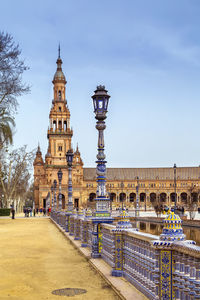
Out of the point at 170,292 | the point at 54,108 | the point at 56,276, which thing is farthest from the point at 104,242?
the point at 54,108

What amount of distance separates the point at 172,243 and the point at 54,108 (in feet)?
412

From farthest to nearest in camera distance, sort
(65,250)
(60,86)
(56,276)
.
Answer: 1. (60,86)
2. (65,250)
3. (56,276)

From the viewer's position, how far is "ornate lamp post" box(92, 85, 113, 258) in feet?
41.2

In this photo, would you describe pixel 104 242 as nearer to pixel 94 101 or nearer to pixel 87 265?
pixel 87 265

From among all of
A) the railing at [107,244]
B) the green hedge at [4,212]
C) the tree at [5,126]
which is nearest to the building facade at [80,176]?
the green hedge at [4,212]

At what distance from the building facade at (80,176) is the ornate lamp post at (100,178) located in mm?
88277

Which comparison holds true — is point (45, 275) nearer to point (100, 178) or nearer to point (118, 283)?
point (118, 283)

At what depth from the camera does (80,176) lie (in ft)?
439

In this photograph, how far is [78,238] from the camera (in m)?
18.4

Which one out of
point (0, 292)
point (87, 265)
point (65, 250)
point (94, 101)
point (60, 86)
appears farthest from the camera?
point (60, 86)

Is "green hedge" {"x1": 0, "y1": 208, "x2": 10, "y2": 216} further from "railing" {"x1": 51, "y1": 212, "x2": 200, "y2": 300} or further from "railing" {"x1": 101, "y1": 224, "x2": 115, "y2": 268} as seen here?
"railing" {"x1": 51, "y1": 212, "x2": 200, "y2": 300}

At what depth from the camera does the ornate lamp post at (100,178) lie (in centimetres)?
1255

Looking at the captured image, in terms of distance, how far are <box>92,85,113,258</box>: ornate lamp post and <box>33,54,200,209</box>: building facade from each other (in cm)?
8828

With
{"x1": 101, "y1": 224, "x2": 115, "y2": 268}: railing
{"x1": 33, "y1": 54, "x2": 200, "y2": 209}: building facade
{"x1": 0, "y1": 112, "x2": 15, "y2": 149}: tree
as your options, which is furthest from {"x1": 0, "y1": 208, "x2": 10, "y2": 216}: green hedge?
{"x1": 101, "y1": 224, "x2": 115, "y2": 268}: railing
